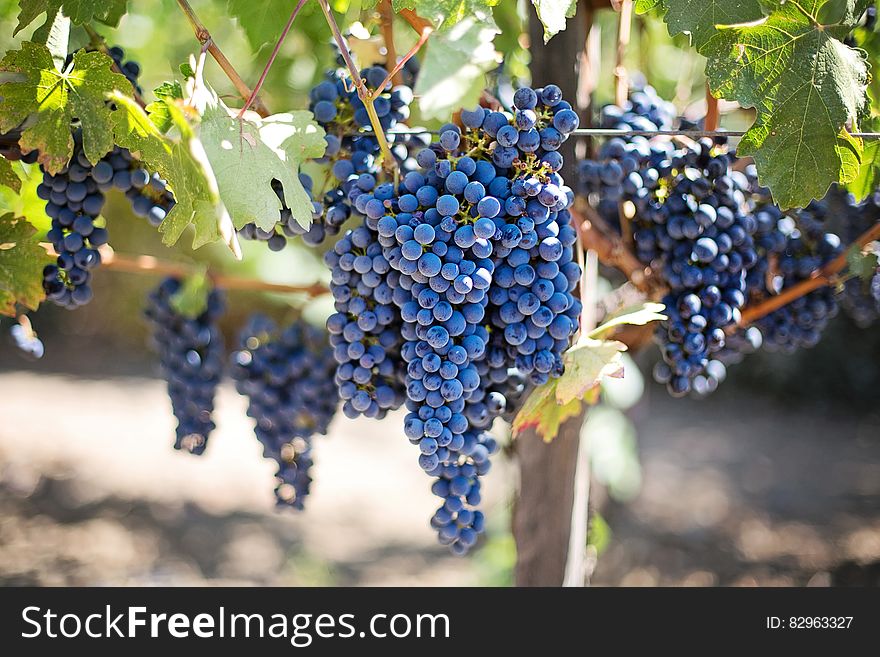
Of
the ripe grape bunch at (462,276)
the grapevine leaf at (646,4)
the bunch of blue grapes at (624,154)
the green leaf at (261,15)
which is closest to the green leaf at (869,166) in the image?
the bunch of blue grapes at (624,154)

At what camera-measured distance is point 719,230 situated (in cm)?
108

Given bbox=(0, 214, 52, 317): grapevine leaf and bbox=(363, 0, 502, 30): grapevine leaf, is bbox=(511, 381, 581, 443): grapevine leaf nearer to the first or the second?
bbox=(363, 0, 502, 30): grapevine leaf

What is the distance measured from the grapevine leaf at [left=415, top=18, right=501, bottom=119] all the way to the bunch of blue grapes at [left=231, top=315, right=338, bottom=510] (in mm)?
730

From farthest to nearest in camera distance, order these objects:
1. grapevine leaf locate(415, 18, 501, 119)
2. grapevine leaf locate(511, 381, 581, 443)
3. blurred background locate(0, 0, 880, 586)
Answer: blurred background locate(0, 0, 880, 586) → grapevine leaf locate(511, 381, 581, 443) → grapevine leaf locate(415, 18, 501, 119)

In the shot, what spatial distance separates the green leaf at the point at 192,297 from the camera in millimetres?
1404

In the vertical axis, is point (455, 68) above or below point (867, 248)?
below

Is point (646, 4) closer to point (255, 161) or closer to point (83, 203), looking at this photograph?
point (255, 161)

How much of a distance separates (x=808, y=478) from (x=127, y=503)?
3949mm

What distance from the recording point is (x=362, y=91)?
84 cm

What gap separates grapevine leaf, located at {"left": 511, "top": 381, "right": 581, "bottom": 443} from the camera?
0.92m

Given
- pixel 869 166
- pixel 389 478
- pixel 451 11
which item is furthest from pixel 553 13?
pixel 389 478

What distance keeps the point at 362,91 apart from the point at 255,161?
0.15 meters

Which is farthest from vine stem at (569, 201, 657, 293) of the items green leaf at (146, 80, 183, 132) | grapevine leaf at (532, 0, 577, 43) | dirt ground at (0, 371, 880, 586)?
dirt ground at (0, 371, 880, 586)
